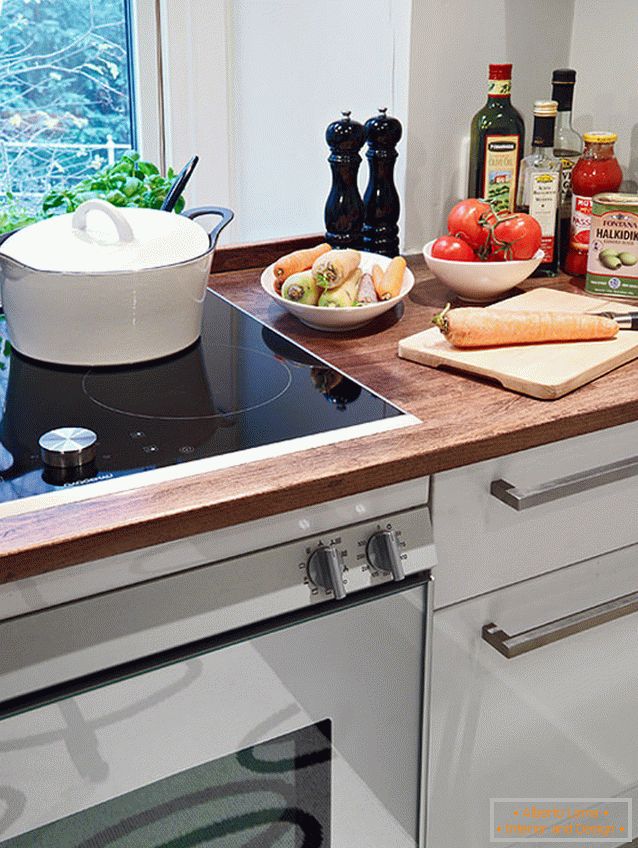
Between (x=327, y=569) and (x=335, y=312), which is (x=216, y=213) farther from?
(x=327, y=569)

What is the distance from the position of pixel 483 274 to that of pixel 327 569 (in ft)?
2.09

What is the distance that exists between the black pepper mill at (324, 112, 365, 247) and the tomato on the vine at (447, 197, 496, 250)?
0.16m

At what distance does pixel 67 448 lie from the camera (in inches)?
42.4

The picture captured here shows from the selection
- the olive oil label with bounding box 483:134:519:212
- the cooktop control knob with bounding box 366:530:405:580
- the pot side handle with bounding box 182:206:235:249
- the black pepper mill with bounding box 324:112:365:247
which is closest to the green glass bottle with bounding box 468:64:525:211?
the olive oil label with bounding box 483:134:519:212

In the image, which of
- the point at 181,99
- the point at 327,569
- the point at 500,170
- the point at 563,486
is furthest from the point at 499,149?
the point at 327,569

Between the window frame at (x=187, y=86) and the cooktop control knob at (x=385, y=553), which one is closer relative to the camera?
the cooktop control knob at (x=385, y=553)

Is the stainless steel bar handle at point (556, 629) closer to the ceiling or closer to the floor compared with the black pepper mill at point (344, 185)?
closer to the floor

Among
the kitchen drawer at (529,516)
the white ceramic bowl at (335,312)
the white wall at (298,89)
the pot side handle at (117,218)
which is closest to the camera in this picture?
the kitchen drawer at (529,516)

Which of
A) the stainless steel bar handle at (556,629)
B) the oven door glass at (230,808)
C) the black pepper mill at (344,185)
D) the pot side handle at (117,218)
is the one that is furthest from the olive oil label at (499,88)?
the oven door glass at (230,808)

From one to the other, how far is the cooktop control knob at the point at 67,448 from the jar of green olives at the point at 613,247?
33.9 inches

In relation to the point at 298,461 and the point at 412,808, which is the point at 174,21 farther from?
the point at 412,808

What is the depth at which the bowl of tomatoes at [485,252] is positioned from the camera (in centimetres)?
156

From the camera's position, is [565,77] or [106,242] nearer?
[106,242]

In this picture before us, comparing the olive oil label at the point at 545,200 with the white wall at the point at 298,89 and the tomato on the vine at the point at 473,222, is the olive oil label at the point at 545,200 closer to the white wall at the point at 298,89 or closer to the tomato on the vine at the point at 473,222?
the tomato on the vine at the point at 473,222
